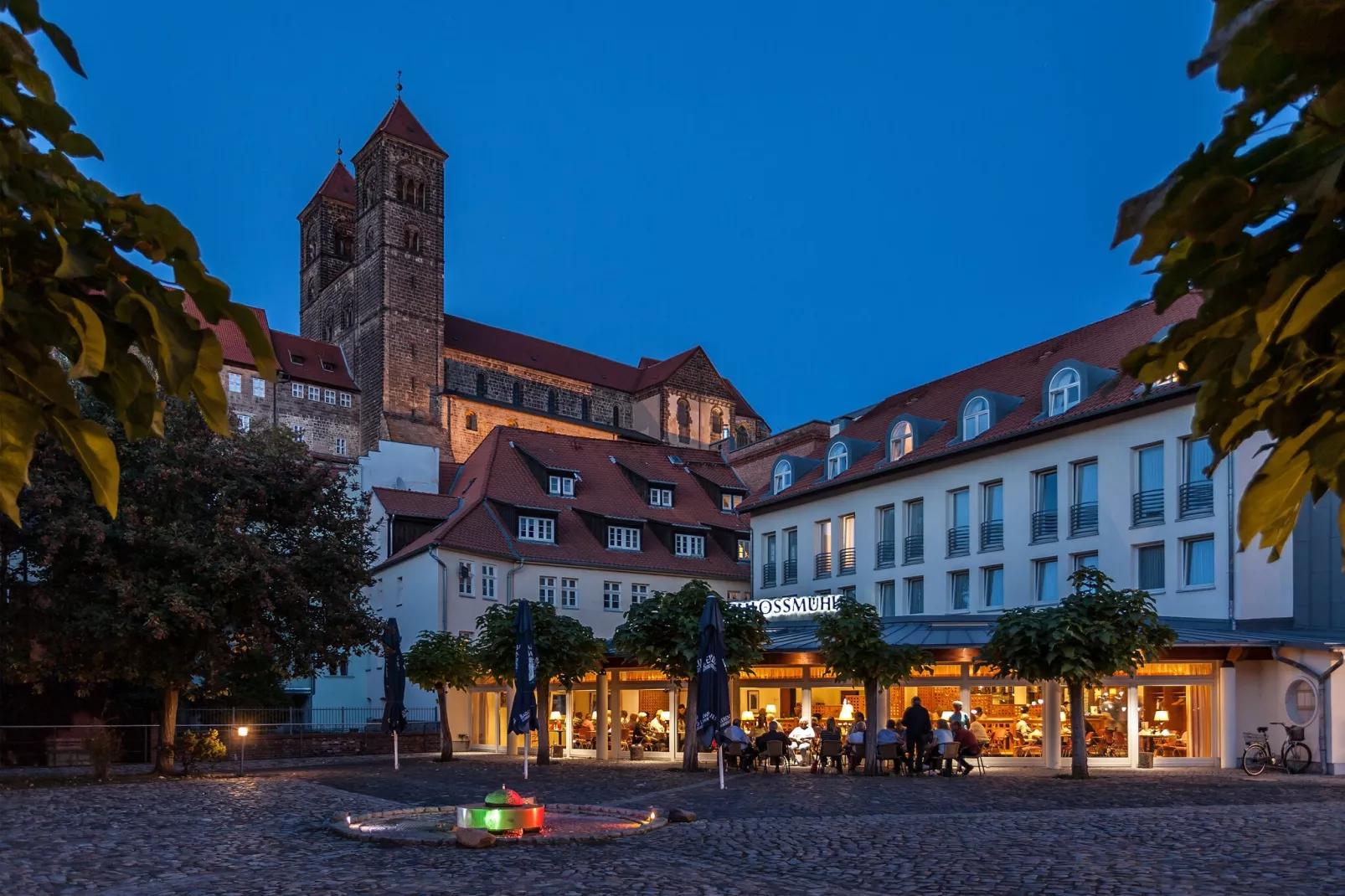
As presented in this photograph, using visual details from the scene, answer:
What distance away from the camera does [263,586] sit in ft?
99.3

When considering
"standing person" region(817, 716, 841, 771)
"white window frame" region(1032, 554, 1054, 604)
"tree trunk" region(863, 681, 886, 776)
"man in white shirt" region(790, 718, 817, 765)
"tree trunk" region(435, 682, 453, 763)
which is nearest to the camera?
"tree trunk" region(863, 681, 886, 776)

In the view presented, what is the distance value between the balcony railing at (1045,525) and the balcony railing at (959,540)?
8.70ft

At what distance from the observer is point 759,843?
53.1 ft

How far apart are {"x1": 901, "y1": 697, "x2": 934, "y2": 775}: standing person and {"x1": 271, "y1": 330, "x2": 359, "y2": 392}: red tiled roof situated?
234 feet

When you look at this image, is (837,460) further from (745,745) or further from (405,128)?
(405,128)

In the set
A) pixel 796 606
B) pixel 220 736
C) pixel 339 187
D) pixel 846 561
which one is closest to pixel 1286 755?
pixel 796 606

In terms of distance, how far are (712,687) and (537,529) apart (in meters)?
29.5

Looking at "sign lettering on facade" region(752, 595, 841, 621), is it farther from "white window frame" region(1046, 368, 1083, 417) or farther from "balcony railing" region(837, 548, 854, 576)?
"white window frame" region(1046, 368, 1083, 417)

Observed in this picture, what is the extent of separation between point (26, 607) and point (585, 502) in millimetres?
30178

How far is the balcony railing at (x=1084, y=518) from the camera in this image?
37.5 meters

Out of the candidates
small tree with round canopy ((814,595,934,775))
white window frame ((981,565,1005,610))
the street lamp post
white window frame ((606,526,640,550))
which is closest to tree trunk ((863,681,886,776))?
small tree with round canopy ((814,595,934,775))

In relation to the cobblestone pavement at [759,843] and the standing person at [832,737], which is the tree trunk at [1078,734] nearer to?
the cobblestone pavement at [759,843]

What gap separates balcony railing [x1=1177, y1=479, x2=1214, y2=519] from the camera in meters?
Answer: 34.2

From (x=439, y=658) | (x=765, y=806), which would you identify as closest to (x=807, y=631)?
(x=439, y=658)
